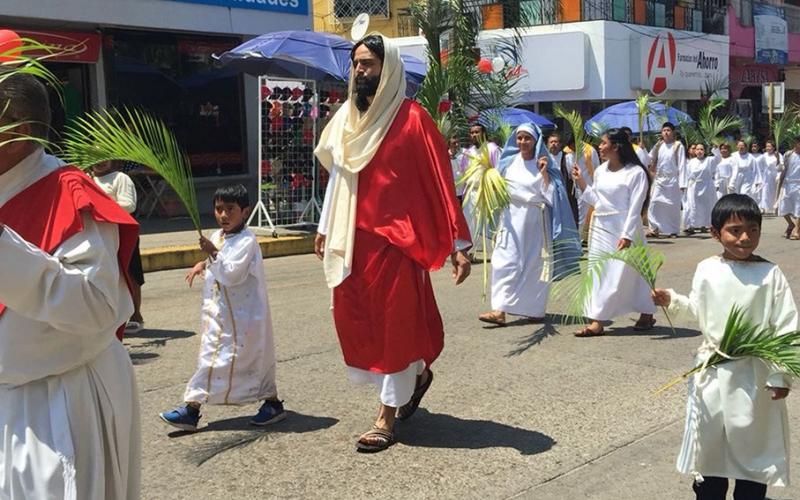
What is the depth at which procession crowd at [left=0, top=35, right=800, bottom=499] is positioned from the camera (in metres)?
2.45

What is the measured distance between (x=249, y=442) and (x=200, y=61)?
13.6m

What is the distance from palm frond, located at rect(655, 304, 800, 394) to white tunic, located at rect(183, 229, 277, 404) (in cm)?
249

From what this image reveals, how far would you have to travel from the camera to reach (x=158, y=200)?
16.9 m

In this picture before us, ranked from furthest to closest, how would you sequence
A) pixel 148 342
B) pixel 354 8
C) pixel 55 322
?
pixel 354 8 → pixel 148 342 → pixel 55 322

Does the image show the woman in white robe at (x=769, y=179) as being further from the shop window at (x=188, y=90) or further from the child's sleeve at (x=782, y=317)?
the child's sleeve at (x=782, y=317)

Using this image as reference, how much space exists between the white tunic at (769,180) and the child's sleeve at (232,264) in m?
18.0

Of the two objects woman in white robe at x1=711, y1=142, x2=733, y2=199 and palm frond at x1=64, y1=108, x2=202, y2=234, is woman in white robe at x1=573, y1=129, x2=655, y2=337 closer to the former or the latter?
palm frond at x1=64, y1=108, x2=202, y2=234

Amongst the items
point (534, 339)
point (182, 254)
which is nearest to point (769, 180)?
point (182, 254)

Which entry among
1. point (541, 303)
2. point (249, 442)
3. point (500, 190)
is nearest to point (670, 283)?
point (541, 303)

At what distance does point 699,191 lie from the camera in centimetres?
1762

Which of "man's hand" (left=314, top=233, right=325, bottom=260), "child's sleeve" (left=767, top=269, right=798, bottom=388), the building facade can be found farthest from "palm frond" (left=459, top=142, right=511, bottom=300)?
the building facade

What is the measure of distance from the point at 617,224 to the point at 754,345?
14.5 feet

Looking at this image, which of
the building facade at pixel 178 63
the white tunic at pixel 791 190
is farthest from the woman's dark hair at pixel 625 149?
the building facade at pixel 178 63

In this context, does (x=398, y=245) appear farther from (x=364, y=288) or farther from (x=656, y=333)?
(x=656, y=333)
